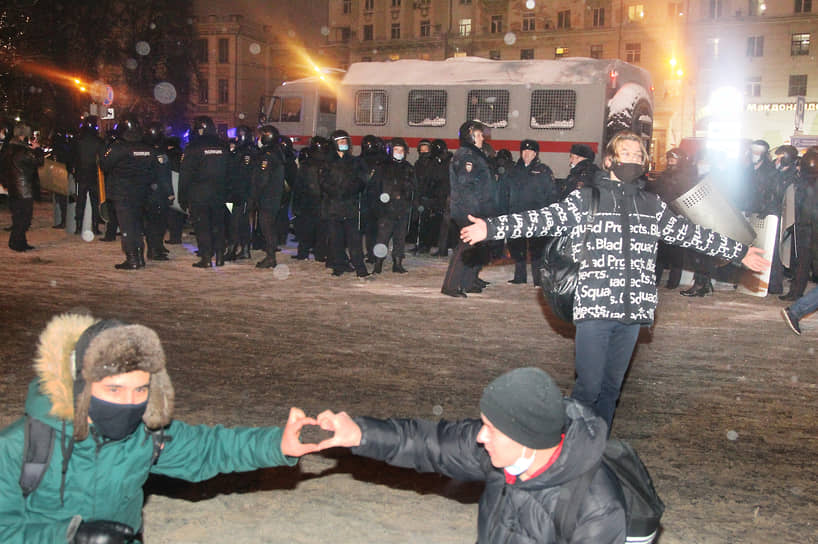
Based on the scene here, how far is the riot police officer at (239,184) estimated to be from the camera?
12.1 m

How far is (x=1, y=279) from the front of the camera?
10562 millimetres

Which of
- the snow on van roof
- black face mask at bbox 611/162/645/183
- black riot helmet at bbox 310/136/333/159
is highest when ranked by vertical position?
the snow on van roof

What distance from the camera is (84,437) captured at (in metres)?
2.35

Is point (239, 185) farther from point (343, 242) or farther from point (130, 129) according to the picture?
point (343, 242)

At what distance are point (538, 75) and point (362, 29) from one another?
53.7 metres

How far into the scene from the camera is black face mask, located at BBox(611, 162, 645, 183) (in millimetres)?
4383

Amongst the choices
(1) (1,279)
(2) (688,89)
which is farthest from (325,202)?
(2) (688,89)

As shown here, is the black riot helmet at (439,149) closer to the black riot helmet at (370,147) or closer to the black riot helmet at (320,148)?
the black riot helmet at (370,147)

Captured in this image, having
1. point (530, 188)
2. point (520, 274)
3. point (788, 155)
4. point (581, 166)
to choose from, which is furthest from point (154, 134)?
point (788, 155)

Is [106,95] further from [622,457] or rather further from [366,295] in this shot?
[622,457]

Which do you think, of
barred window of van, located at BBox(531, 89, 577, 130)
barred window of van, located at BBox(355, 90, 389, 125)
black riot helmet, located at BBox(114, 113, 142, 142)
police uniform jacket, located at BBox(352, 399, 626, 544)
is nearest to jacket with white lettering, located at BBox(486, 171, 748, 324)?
police uniform jacket, located at BBox(352, 399, 626, 544)

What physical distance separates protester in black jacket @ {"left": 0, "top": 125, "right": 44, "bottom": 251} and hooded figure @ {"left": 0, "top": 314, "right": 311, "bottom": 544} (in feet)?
37.9

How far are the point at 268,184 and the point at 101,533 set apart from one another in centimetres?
1032

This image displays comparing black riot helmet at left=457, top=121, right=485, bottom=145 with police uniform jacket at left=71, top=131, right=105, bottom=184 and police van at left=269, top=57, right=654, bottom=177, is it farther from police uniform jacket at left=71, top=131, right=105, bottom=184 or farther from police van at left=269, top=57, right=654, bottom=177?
police van at left=269, top=57, right=654, bottom=177
